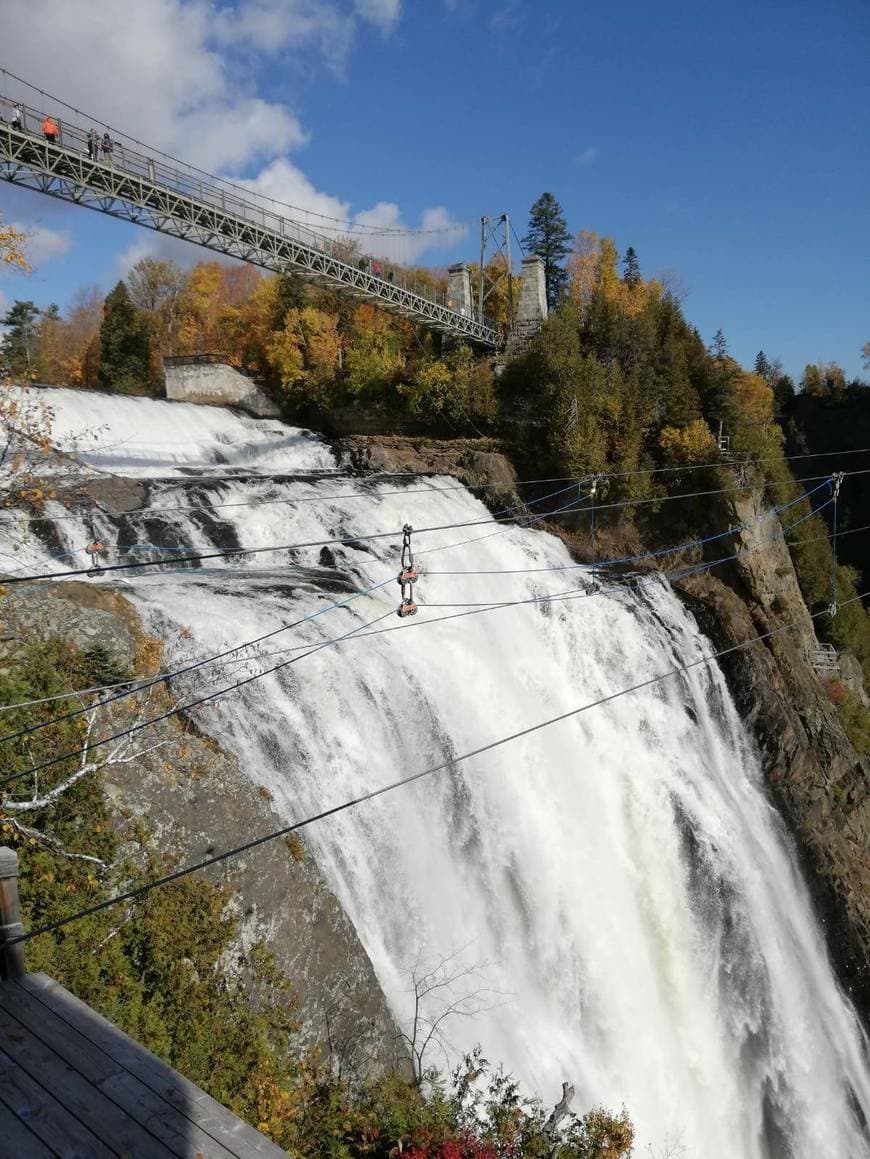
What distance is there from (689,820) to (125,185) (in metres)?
20.0

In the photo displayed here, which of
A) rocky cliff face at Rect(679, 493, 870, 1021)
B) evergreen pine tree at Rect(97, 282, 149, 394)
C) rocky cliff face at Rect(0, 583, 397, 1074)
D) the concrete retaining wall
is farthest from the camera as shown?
evergreen pine tree at Rect(97, 282, 149, 394)

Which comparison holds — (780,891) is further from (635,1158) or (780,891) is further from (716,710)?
(635,1158)

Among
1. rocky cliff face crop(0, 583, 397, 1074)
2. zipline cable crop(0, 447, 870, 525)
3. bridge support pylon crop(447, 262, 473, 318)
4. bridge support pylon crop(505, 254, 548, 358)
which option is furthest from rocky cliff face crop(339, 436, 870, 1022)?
rocky cliff face crop(0, 583, 397, 1074)

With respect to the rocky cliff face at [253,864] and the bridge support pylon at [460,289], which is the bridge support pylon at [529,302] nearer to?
the bridge support pylon at [460,289]

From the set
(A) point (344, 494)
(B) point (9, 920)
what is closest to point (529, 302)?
(A) point (344, 494)

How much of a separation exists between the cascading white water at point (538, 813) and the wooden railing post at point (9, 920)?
4.81m

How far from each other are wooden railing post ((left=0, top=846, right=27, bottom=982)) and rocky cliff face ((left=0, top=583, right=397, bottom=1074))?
345 centimetres

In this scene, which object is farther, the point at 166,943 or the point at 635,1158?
the point at 635,1158

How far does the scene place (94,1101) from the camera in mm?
3980

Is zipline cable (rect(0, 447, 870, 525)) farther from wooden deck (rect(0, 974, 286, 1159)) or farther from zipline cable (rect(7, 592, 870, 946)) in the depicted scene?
wooden deck (rect(0, 974, 286, 1159))

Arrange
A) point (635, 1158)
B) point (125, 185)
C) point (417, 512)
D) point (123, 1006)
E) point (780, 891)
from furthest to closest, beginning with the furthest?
1. point (417, 512)
2. point (125, 185)
3. point (780, 891)
4. point (635, 1158)
5. point (123, 1006)

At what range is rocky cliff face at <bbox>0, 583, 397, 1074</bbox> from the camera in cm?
845

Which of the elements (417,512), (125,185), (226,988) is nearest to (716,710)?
(417,512)

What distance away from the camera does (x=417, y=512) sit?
66.6 feet
